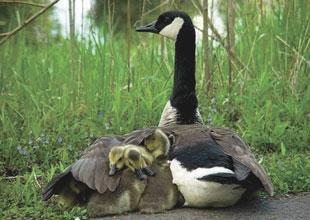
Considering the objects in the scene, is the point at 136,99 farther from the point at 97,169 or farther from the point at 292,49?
the point at 97,169

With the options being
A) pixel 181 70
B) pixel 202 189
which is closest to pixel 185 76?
pixel 181 70

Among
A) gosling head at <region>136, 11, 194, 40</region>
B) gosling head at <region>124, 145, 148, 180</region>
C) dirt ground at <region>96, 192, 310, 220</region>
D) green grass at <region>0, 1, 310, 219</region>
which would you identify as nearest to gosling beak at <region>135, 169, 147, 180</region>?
gosling head at <region>124, 145, 148, 180</region>

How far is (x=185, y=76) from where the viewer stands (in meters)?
6.61

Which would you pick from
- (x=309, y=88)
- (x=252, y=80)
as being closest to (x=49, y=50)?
(x=252, y=80)

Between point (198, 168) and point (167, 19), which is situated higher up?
point (167, 19)

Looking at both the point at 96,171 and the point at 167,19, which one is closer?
the point at 96,171

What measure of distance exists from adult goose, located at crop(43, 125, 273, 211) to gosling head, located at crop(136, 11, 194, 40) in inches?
56.8

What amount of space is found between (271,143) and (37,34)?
6.68m

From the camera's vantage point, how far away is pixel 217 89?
27.3ft

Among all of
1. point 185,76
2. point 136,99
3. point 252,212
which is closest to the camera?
point 252,212

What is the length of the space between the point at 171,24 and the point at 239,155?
6.54 ft

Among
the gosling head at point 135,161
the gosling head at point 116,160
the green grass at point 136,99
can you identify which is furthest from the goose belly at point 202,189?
the green grass at point 136,99

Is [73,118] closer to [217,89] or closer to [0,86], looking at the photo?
[0,86]

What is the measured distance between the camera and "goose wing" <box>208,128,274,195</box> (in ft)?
15.9
